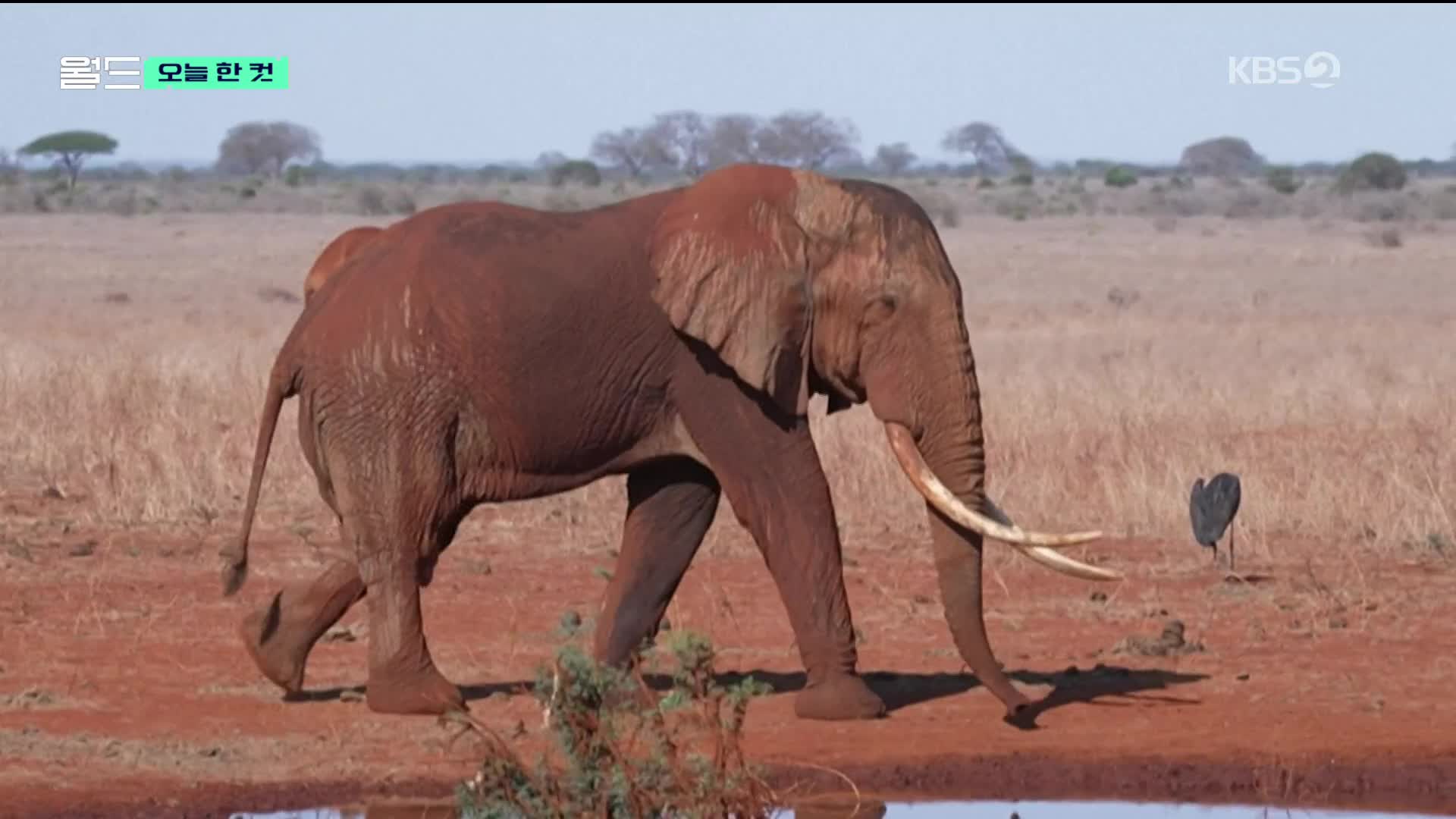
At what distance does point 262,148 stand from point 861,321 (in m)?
83.1

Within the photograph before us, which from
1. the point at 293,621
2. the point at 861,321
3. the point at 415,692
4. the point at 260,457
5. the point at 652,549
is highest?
the point at 861,321

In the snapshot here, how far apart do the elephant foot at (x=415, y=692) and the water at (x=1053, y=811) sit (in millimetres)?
1069

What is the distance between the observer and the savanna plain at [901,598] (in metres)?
8.98

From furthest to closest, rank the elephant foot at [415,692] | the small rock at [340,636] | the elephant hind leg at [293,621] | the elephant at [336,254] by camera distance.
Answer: the small rock at [340,636], the elephant at [336,254], the elephant hind leg at [293,621], the elephant foot at [415,692]

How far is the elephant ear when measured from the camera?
9.27 metres

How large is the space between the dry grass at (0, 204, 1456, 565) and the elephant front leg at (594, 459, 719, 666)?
3.89m

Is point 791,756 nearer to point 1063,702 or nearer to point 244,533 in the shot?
point 1063,702

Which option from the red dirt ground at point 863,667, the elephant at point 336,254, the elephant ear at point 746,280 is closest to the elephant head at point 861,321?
the elephant ear at point 746,280

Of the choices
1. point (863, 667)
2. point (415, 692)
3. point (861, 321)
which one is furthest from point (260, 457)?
point (863, 667)

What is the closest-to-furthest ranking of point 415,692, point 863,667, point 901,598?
point 415,692, point 863,667, point 901,598

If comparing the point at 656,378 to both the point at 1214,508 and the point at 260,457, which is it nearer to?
the point at 260,457

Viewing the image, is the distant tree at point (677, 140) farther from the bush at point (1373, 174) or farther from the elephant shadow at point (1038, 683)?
the elephant shadow at point (1038, 683)

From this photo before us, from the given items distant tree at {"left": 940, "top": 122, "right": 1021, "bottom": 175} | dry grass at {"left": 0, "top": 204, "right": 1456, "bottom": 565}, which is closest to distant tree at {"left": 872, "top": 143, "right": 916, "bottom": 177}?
distant tree at {"left": 940, "top": 122, "right": 1021, "bottom": 175}

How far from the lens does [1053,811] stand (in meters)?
8.59
